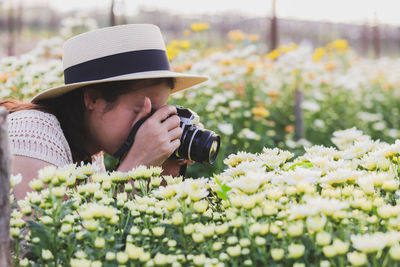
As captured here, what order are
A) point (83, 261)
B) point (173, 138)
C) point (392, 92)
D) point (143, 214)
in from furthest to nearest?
point (392, 92), point (173, 138), point (143, 214), point (83, 261)

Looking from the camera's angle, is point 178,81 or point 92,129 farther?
point 178,81

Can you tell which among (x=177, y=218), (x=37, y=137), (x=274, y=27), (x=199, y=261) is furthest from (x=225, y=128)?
(x=274, y=27)

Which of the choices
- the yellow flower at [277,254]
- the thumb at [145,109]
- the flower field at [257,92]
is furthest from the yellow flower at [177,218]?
the flower field at [257,92]

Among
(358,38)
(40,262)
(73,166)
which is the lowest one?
(358,38)

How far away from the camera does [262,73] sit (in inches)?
175

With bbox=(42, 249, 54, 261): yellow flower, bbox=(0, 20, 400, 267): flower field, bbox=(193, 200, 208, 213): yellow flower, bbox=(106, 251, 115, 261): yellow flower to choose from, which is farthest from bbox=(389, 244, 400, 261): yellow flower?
bbox=(42, 249, 54, 261): yellow flower

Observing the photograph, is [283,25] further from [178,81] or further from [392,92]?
[178,81]

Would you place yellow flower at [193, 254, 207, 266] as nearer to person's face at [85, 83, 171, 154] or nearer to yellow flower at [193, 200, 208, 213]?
yellow flower at [193, 200, 208, 213]

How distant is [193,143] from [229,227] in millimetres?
581

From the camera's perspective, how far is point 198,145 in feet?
5.08

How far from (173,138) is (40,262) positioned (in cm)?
65

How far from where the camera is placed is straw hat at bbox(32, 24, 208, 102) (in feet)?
5.19

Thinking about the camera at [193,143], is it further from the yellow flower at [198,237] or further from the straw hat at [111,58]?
the yellow flower at [198,237]

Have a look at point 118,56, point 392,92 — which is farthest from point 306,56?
point 118,56
